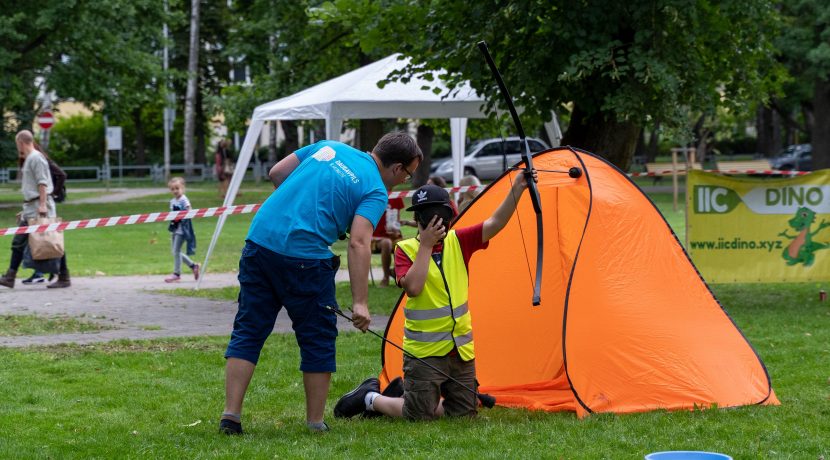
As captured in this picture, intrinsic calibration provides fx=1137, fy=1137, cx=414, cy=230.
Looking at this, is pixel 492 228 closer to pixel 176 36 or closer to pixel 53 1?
pixel 53 1

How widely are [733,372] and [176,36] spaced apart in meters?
47.1

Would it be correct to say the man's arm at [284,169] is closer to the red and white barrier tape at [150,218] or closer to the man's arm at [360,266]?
the man's arm at [360,266]

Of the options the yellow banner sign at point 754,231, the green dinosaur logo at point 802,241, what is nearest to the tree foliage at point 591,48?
the yellow banner sign at point 754,231

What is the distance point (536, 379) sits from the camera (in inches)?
288

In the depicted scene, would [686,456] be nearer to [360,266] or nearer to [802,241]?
[360,266]

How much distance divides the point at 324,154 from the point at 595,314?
6.37ft

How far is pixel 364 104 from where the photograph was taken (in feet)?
42.3

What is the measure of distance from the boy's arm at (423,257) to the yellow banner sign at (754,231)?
6.76m

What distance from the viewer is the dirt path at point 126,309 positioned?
9.90 meters

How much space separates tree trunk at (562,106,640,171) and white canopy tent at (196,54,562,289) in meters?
0.83

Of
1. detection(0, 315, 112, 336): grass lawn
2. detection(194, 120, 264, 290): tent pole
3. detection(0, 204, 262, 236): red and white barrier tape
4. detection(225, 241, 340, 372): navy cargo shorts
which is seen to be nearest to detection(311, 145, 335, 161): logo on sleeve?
detection(225, 241, 340, 372): navy cargo shorts

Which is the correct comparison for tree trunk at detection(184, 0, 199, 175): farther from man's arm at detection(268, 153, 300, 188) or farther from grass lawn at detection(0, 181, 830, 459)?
man's arm at detection(268, 153, 300, 188)

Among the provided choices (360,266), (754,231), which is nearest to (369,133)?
(754,231)

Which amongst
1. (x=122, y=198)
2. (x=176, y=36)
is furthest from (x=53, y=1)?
(x=176, y=36)
